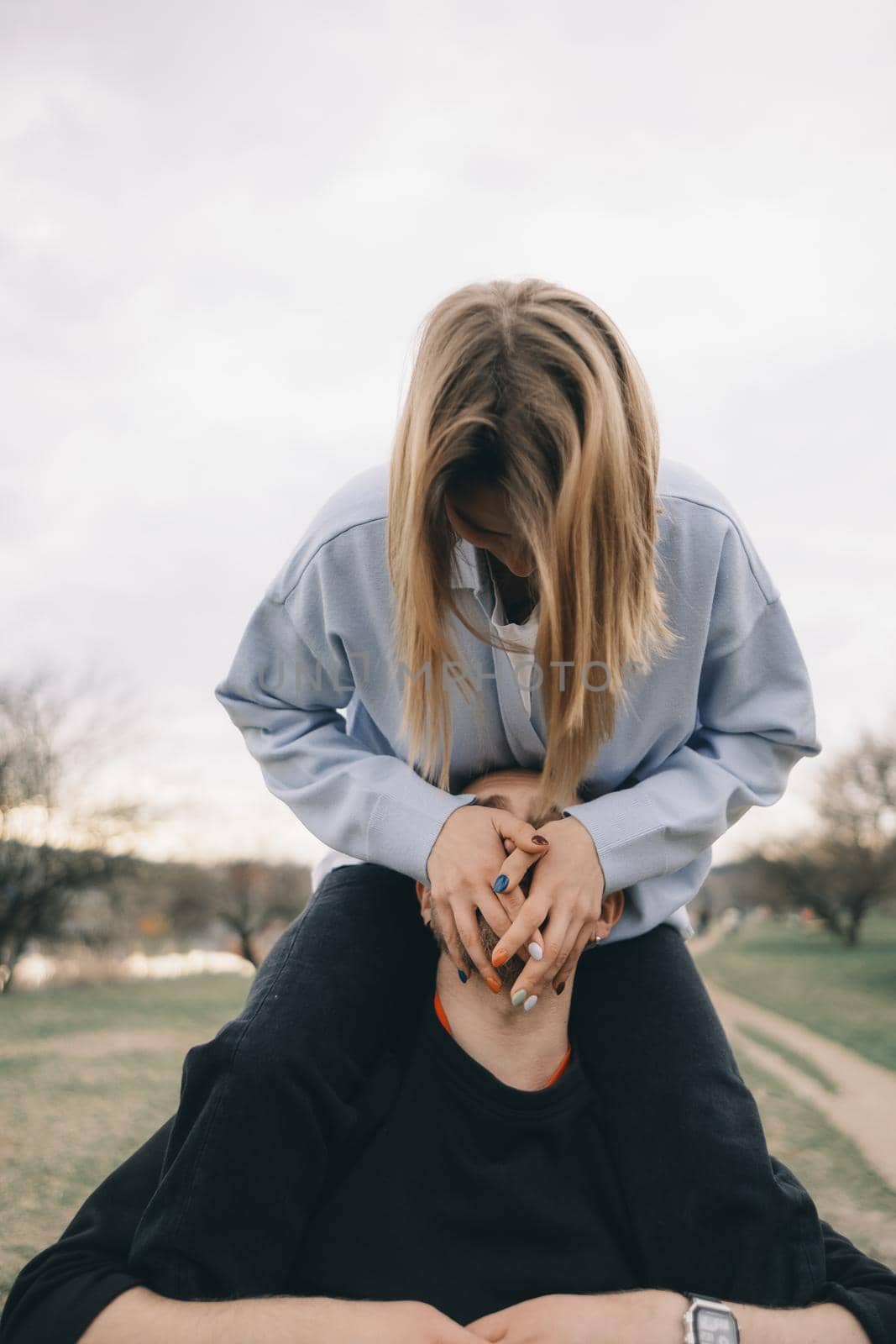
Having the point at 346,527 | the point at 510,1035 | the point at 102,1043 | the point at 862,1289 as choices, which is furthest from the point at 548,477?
the point at 102,1043

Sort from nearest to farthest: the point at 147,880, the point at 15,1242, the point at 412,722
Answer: the point at 412,722 < the point at 15,1242 < the point at 147,880

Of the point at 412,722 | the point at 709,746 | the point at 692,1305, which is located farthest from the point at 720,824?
the point at 692,1305

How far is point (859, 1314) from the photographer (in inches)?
75.7

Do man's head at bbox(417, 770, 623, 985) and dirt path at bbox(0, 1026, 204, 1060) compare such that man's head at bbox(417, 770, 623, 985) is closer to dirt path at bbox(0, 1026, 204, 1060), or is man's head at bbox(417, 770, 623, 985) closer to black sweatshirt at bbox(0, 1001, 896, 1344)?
black sweatshirt at bbox(0, 1001, 896, 1344)

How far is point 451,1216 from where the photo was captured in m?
2.05

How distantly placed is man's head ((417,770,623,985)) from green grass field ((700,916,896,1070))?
4953mm

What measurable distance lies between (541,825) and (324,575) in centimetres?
77

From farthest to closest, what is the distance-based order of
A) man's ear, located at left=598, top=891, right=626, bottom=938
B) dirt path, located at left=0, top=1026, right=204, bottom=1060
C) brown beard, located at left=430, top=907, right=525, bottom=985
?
dirt path, located at left=0, top=1026, right=204, bottom=1060, man's ear, located at left=598, top=891, right=626, bottom=938, brown beard, located at left=430, top=907, right=525, bottom=985

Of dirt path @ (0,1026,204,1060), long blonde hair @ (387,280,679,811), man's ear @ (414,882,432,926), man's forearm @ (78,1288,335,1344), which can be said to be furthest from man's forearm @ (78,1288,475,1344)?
dirt path @ (0,1026,204,1060)

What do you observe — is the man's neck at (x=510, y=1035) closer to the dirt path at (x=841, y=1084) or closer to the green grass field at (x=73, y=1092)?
the green grass field at (x=73, y=1092)

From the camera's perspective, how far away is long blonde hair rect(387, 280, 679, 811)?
1697 millimetres

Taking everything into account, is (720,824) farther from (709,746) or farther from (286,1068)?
(286,1068)

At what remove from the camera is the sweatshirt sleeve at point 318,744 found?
2.22 m

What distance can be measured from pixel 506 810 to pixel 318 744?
51cm
